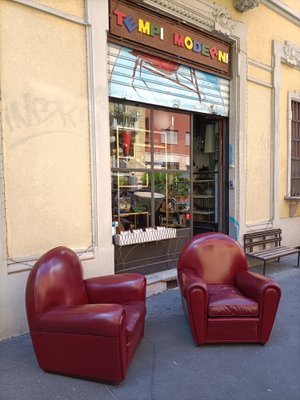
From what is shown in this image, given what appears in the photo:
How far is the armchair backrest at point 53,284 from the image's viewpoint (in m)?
2.38

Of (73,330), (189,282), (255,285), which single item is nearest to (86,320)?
(73,330)

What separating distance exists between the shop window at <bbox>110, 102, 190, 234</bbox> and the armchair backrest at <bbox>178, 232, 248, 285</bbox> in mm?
1252

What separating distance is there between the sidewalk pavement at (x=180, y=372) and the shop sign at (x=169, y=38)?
3.80 metres

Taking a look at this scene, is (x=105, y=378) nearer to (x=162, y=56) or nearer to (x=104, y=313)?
(x=104, y=313)

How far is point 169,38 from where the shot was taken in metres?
4.54

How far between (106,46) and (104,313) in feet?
10.5

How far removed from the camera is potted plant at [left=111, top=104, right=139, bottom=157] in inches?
170

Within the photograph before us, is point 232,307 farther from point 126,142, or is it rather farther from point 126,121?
point 126,121

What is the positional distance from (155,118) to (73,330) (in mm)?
3420

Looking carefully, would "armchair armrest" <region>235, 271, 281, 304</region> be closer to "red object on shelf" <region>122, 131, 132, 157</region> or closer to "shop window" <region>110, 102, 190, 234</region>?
"shop window" <region>110, 102, 190, 234</region>

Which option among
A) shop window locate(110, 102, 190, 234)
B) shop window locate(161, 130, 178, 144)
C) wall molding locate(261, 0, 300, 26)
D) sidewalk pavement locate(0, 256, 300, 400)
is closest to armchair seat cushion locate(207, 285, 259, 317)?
sidewalk pavement locate(0, 256, 300, 400)

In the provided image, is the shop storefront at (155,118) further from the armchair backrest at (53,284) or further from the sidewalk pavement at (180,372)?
the sidewalk pavement at (180,372)

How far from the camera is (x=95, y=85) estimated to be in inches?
145

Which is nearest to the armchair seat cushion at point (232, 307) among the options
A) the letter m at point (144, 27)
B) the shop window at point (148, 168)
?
the shop window at point (148, 168)
